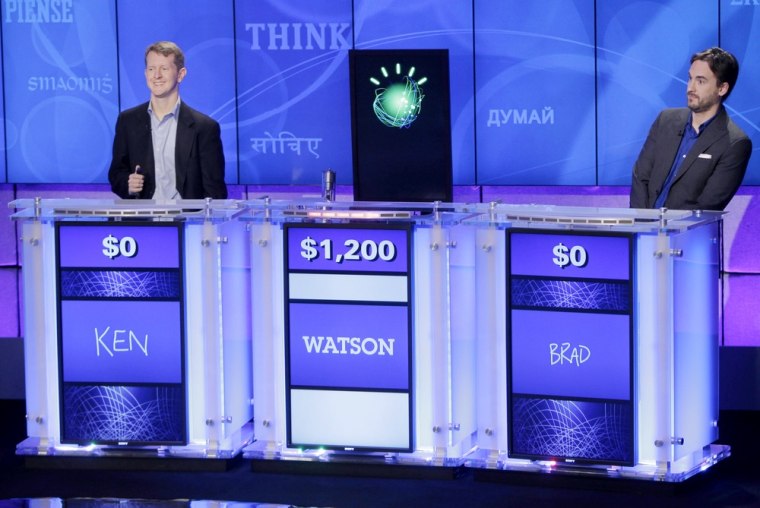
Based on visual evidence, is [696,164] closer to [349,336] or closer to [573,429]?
[573,429]

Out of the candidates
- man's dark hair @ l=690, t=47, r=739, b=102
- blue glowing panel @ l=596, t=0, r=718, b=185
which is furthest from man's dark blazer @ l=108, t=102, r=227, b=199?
blue glowing panel @ l=596, t=0, r=718, b=185

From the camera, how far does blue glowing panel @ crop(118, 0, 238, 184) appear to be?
7938 mm

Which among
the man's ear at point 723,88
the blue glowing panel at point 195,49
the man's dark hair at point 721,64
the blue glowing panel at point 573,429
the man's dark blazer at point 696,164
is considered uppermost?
the blue glowing panel at point 195,49

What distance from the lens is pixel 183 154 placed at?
560cm

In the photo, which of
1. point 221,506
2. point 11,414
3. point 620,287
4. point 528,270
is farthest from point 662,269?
point 11,414

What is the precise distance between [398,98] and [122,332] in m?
2.67

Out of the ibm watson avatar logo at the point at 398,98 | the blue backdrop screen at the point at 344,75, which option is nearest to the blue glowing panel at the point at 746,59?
the blue backdrop screen at the point at 344,75

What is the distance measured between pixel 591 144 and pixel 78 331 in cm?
369

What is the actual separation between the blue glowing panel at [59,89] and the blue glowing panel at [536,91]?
2.22 metres

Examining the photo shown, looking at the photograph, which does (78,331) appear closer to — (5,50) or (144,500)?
(144,500)

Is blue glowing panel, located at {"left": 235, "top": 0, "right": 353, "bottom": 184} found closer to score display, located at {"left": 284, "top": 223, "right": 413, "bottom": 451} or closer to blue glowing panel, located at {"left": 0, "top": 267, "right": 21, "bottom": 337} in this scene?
blue glowing panel, located at {"left": 0, "top": 267, "right": 21, "bottom": 337}

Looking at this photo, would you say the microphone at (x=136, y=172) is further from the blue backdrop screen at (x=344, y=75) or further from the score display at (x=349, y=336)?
the blue backdrop screen at (x=344, y=75)

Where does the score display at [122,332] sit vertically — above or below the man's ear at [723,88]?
below

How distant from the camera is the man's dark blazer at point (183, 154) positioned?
18.4ft
